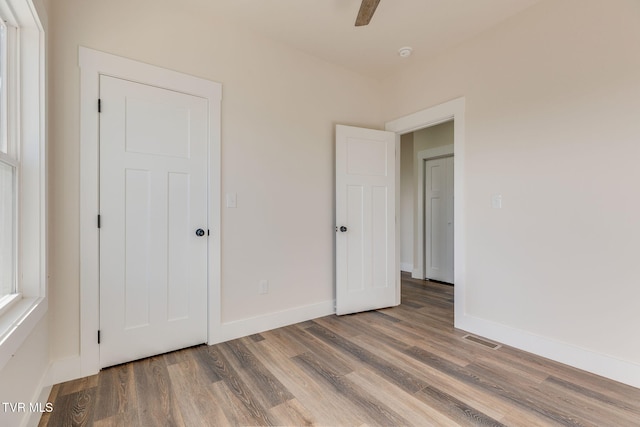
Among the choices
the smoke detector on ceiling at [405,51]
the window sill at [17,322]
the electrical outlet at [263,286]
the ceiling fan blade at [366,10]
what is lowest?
the electrical outlet at [263,286]

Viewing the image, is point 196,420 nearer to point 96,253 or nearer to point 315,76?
point 96,253

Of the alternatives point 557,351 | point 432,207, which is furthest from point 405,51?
point 557,351

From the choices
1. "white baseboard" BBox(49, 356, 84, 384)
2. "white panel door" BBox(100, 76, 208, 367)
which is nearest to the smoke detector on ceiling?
"white panel door" BBox(100, 76, 208, 367)

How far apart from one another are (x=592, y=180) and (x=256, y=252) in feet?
8.39

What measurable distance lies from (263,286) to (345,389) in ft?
3.90

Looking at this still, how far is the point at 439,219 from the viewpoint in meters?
Answer: 4.63

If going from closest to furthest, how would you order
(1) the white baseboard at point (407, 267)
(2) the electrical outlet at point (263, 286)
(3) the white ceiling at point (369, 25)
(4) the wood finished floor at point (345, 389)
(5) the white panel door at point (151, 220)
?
(4) the wood finished floor at point (345, 389) < (5) the white panel door at point (151, 220) < (3) the white ceiling at point (369, 25) < (2) the electrical outlet at point (263, 286) < (1) the white baseboard at point (407, 267)

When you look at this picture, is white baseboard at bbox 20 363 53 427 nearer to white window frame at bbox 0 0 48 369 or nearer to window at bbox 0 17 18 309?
white window frame at bbox 0 0 48 369

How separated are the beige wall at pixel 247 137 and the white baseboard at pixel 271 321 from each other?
0.05 m

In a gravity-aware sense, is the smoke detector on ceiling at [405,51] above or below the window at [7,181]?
above

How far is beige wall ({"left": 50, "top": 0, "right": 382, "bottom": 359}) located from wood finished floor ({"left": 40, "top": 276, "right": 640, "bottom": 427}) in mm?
427

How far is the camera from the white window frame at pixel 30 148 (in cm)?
155

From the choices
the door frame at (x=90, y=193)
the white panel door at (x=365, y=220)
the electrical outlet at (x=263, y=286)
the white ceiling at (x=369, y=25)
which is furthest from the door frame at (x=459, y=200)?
the door frame at (x=90, y=193)

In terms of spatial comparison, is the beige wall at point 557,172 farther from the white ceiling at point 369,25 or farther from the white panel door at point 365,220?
the white panel door at point 365,220
